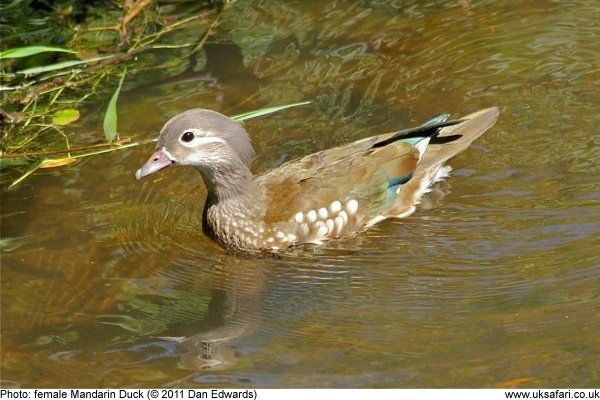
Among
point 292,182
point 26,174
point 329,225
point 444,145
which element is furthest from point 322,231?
point 26,174

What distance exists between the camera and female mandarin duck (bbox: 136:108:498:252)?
8562 millimetres

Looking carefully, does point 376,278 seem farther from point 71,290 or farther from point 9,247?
point 9,247

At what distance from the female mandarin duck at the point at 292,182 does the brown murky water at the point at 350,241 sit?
173 millimetres

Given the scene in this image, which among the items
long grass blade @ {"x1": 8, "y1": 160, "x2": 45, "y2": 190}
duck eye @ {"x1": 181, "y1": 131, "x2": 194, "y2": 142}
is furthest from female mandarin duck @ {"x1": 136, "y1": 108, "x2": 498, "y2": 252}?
long grass blade @ {"x1": 8, "y1": 160, "x2": 45, "y2": 190}

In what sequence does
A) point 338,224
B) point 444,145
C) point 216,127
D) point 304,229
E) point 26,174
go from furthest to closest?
1. point 444,145
2. point 26,174
3. point 338,224
4. point 304,229
5. point 216,127

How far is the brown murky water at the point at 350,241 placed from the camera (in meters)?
7.13

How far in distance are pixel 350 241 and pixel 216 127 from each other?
135 cm

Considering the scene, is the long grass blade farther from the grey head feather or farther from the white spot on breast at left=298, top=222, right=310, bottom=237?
the white spot on breast at left=298, top=222, right=310, bottom=237

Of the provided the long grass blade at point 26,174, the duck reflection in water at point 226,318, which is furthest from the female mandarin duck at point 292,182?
the long grass blade at point 26,174

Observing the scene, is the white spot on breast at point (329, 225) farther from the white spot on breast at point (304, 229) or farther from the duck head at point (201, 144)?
the duck head at point (201, 144)

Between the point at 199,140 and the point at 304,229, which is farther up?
the point at 199,140

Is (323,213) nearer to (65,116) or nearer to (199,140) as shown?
(199,140)

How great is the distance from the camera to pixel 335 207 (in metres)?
8.86

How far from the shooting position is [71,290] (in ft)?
26.7
